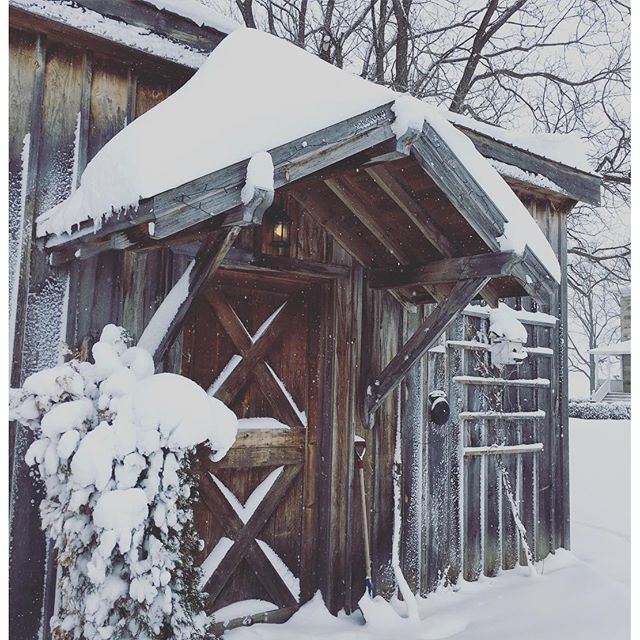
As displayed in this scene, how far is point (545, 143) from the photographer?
5711 millimetres

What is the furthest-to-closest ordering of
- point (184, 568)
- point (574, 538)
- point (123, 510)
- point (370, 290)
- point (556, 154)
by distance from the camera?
point (574, 538), point (556, 154), point (370, 290), point (184, 568), point (123, 510)

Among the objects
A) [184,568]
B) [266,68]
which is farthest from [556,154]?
[184,568]

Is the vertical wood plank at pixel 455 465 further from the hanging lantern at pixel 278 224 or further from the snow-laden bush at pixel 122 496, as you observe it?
the snow-laden bush at pixel 122 496

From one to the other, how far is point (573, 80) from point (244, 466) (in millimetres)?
10151

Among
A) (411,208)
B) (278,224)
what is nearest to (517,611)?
(411,208)

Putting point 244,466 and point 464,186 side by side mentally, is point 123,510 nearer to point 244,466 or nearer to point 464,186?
point 244,466

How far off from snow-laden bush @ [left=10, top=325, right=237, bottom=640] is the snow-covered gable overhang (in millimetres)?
715

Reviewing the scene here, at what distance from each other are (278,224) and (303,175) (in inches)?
38.4

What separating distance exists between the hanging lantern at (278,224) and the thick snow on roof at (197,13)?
1.09m

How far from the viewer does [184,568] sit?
2.54 meters

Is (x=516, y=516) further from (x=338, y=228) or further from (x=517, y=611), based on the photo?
(x=338, y=228)

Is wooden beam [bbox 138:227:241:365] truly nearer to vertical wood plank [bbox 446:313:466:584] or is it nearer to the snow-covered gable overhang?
the snow-covered gable overhang

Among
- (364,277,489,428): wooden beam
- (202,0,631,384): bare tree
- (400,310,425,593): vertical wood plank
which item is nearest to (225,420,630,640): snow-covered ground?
(400,310,425,593): vertical wood plank

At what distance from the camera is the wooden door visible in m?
3.87
